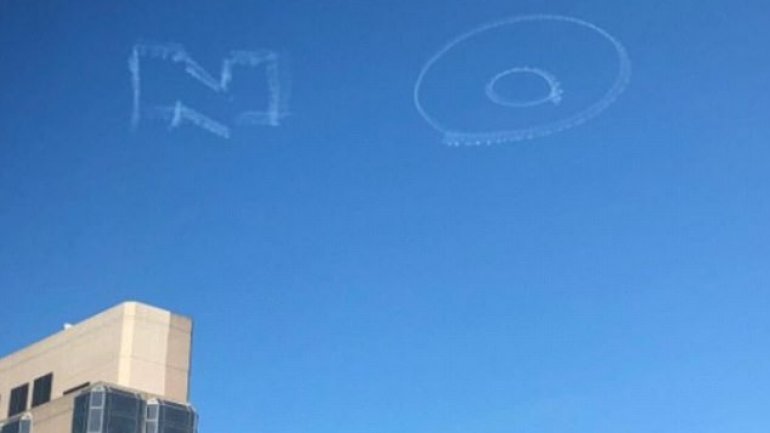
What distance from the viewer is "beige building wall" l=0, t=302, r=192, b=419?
386 ft

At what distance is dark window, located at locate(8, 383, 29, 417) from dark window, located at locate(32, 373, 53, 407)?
1.46 m

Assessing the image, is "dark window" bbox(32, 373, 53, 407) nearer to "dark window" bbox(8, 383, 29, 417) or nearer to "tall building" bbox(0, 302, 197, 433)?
"tall building" bbox(0, 302, 197, 433)

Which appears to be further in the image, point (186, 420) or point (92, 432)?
point (186, 420)

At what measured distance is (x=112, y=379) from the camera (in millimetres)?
116750

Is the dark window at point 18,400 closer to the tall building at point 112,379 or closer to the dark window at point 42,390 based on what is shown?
the tall building at point 112,379

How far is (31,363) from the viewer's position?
129 metres

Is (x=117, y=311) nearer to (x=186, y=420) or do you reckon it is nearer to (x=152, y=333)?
(x=152, y=333)

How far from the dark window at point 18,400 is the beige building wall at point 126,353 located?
0.86m

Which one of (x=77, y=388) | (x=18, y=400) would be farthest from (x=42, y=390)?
(x=77, y=388)

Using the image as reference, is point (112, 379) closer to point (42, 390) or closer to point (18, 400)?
point (42, 390)

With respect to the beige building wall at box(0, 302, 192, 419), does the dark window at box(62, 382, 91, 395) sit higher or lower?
lower

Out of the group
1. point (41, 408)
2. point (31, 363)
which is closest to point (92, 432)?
point (41, 408)

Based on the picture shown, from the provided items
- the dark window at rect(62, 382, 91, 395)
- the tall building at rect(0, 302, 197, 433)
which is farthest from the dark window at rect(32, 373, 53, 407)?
the dark window at rect(62, 382, 91, 395)

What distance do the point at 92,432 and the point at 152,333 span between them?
41.8ft
